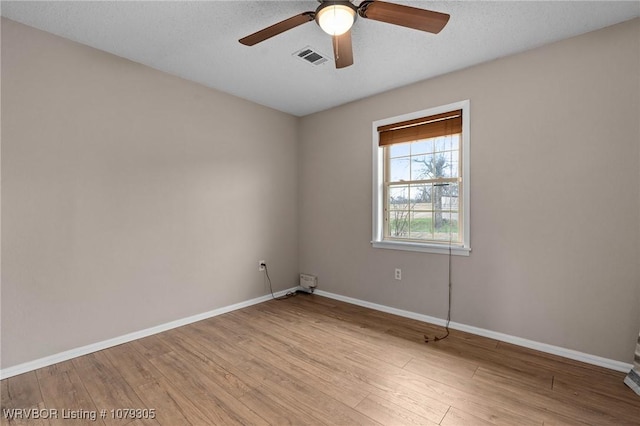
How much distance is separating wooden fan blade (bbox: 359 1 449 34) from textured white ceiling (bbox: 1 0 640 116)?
0.83ft

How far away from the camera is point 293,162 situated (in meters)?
4.36

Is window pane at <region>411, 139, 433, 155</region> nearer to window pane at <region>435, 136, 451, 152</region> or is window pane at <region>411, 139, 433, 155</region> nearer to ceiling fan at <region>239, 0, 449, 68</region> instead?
window pane at <region>435, 136, 451, 152</region>

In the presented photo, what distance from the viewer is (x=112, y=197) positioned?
2639mm

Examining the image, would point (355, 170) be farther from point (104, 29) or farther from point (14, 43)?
point (14, 43)

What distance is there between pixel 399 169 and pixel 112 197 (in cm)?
295

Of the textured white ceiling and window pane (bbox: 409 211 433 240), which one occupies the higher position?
the textured white ceiling

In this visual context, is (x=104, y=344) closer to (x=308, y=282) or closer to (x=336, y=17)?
(x=308, y=282)

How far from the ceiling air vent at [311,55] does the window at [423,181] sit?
1.10 metres

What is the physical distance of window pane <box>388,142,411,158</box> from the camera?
3424 millimetres

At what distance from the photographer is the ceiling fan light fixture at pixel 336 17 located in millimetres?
1794

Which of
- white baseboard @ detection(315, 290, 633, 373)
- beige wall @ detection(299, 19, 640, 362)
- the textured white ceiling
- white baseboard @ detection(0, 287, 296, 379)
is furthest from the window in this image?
white baseboard @ detection(0, 287, 296, 379)

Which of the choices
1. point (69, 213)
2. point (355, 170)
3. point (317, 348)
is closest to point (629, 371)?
point (317, 348)

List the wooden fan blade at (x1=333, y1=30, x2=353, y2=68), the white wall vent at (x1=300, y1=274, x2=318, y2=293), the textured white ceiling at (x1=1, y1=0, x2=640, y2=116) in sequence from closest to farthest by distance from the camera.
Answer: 1. the wooden fan blade at (x1=333, y1=30, x2=353, y2=68)
2. the textured white ceiling at (x1=1, y1=0, x2=640, y2=116)
3. the white wall vent at (x1=300, y1=274, x2=318, y2=293)

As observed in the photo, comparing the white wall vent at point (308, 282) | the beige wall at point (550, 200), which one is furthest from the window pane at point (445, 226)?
the white wall vent at point (308, 282)
